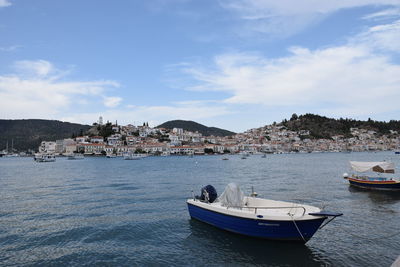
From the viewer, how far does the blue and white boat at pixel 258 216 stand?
9.88 meters

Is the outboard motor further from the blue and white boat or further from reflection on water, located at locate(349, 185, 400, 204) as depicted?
reflection on water, located at locate(349, 185, 400, 204)

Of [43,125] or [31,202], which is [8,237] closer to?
[31,202]

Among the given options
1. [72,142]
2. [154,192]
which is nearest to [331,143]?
[72,142]

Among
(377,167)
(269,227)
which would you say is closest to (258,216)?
(269,227)

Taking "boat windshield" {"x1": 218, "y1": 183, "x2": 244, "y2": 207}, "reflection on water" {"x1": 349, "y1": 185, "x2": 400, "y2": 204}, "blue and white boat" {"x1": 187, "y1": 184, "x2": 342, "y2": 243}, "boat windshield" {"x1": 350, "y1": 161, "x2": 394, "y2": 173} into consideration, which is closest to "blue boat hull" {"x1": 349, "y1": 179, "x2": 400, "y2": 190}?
"reflection on water" {"x1": 349, "y1": 185, "x2": 400, "y2": 204}

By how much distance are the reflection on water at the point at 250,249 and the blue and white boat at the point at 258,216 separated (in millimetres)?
255

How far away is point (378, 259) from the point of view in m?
9.20

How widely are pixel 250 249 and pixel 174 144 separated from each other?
147733 millimetres

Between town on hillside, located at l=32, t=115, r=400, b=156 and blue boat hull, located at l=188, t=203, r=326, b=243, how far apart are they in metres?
119

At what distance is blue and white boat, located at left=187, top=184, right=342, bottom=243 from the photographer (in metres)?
9.88

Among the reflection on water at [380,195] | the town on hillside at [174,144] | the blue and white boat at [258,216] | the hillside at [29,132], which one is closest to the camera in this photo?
the blue and white boat at [258,216]

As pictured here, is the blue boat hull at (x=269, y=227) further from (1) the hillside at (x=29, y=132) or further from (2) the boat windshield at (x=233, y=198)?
(1) the hillside at (x=29, y=132)

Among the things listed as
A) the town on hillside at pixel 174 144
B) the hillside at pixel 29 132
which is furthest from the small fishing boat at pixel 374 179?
the hillside at pixel 29 132

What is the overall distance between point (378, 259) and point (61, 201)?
733 inches
